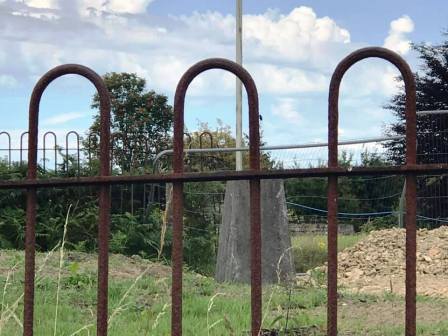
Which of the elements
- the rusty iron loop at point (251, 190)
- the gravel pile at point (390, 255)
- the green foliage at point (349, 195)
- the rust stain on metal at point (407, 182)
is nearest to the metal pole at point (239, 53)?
the green foliage at point (349, 195)

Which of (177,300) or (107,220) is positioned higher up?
(107,220)

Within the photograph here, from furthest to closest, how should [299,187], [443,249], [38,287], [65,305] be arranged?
[299,187] → [443,249] → [38,287] → [65,305]

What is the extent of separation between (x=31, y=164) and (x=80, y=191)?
8.82m

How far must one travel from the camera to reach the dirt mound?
845 centimetres

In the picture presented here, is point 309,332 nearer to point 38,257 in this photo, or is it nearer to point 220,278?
point 220,278

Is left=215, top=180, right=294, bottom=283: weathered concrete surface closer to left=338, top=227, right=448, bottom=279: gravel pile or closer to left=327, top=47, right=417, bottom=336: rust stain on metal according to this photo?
left=338, top=227, right=448, bottom=279: gravel pile

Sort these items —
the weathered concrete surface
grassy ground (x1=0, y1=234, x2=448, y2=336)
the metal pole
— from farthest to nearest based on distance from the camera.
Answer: the metal pole, the weathered concrete surface, grassy ground (x1=0, y1=234, x2=448, y2=336)

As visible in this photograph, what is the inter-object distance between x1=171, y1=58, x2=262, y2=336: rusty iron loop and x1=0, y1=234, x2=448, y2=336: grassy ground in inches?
45.8

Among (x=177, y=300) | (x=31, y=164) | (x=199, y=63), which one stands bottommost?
(x=177, y=300)

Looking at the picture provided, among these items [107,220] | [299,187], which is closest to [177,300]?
[107,220]

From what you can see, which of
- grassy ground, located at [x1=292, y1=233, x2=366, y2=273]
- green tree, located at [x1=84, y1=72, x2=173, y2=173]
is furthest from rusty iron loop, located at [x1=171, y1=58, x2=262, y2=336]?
green tree, located at [x1=84, y1=72, x2=173, y2=173]

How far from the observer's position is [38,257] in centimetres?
790

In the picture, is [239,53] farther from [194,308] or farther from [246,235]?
[194,308]

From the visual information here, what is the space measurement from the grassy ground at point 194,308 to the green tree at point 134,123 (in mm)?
5901
